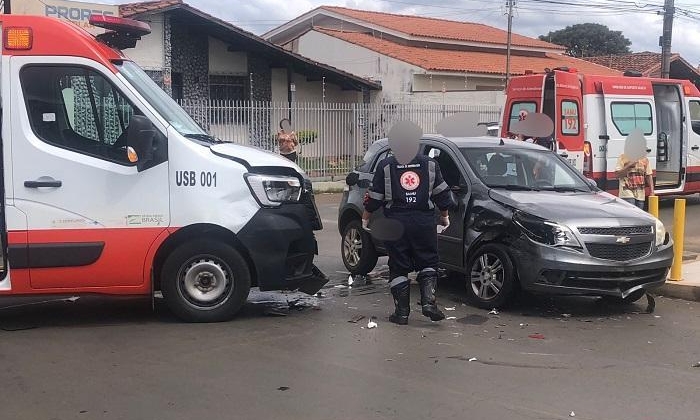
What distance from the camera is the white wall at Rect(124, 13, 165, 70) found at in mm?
21797

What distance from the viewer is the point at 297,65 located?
25.7m

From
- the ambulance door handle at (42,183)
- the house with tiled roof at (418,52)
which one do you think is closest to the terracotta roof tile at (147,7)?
the house with tiled roof at (418,52)

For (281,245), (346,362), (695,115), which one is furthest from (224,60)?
(346,362)

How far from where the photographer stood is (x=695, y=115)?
53.4 ft

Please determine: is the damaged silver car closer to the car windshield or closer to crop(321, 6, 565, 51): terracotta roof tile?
the car windshield

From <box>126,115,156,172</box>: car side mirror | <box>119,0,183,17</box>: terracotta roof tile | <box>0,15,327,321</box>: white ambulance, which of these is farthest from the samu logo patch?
<box>119,0,183,17</box>: terracotta roof tile

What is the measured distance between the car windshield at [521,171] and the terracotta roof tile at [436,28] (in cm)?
2672

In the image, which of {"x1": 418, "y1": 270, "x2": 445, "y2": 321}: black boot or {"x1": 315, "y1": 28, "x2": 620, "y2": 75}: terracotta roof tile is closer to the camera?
{"x1": 418, "y1": 270, "x2": 445, "y2": 321}: black boot

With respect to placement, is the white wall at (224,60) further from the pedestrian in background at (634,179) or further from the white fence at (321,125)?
the pedestrian in background at (634,179)

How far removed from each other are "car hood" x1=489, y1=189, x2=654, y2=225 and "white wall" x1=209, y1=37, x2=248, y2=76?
721 inches

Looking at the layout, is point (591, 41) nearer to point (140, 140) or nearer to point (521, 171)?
point (521, 171)

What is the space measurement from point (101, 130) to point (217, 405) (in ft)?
9.50

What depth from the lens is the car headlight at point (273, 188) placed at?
6.36 m

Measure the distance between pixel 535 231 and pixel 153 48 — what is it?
1776 centimetres
